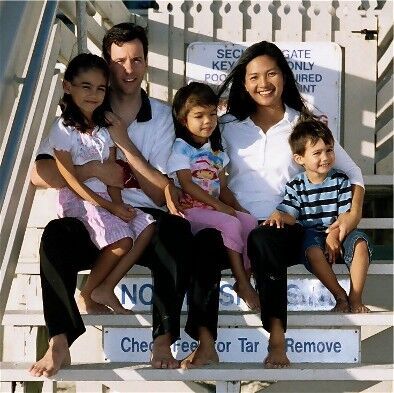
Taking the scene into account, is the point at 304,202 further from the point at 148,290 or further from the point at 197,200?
the point at 148,290

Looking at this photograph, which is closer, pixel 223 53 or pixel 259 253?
pixel 259 253

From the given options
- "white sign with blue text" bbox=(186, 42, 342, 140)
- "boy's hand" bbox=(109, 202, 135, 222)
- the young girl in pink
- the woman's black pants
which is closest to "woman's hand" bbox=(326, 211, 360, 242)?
the young girl in pink

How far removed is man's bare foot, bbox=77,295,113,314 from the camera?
3076 millimetres

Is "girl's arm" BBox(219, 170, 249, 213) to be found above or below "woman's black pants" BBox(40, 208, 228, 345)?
above

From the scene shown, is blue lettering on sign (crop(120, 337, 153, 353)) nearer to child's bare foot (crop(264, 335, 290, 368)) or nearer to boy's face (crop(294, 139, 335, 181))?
child's bare foot (crop(264, 335, 290, 368))

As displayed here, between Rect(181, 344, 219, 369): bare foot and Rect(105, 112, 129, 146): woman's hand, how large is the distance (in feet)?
2.32

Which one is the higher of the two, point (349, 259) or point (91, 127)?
point (91, 127)

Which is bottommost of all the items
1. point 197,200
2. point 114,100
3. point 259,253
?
point 259,253

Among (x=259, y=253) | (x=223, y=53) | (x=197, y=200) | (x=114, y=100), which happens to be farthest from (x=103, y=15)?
(x=259, y=253)

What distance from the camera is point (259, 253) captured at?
291 centimetres

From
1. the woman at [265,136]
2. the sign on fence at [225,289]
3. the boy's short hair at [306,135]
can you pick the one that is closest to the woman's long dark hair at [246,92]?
the woman at [265,136]

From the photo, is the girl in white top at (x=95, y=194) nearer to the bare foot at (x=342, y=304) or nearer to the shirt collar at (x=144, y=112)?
the shirt collar at (x=144, y=112)

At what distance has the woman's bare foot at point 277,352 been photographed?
285cm

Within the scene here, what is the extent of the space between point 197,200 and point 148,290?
324mm
